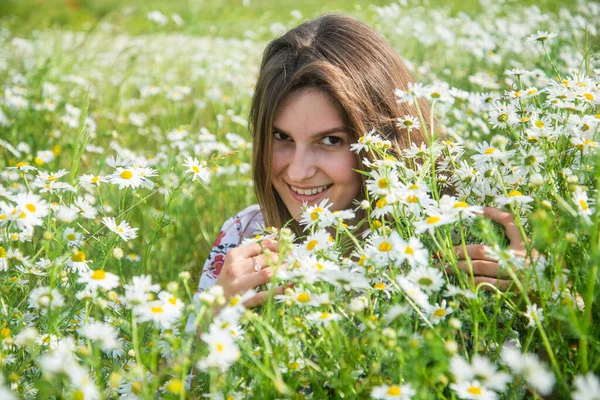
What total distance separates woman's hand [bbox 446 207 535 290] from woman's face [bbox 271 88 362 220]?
0.58 m

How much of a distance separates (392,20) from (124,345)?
445cm

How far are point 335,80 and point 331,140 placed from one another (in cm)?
18

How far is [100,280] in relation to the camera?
1.04 metres

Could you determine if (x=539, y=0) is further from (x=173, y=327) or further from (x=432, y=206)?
(x=173, y=327)

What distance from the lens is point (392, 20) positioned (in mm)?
5074

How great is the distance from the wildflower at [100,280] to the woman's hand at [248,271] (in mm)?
296

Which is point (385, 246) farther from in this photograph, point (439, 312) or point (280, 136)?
point (280, 136)

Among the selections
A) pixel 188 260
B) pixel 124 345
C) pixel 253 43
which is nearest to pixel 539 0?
pixel 253 43

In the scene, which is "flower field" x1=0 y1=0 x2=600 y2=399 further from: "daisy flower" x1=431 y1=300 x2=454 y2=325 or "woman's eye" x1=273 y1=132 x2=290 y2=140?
"woman's eye" x1=273 y1=132 x2=290 y2=140

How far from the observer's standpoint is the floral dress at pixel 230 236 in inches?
81.1

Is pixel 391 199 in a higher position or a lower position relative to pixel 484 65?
lower

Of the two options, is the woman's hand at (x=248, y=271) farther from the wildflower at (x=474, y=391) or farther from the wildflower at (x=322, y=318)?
the wildflower at (x=474, y=391)

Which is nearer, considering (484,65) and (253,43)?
(484,65)

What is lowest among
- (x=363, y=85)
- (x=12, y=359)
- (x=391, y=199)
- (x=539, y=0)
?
(x=12, y=359)
